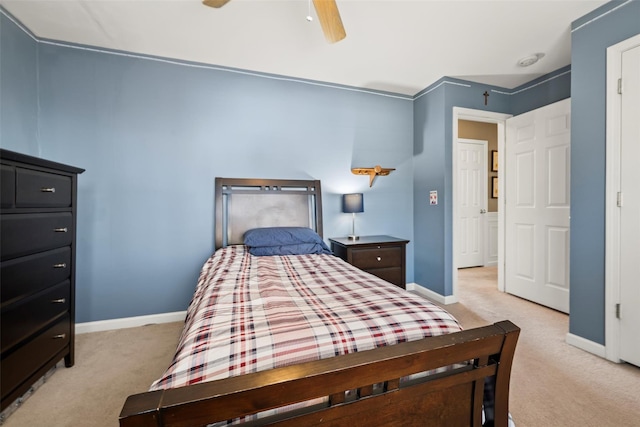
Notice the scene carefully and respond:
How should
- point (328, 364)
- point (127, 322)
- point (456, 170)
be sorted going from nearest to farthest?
point (328, 364), point (127, 322), point (456, 170)

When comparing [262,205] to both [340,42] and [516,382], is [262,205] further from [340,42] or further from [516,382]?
[516,382]

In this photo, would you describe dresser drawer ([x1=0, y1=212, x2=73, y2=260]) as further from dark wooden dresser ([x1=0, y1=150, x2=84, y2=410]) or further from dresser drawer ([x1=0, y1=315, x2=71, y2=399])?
dresser drawer ([x1=0, y1=315, x2=71, y2=399])

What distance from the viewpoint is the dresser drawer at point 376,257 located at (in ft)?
9.41

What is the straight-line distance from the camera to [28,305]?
5.07 feet

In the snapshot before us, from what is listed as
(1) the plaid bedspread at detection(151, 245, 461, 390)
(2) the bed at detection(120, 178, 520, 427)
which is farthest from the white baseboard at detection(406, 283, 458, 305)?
(2) the bed at detection(120, 178, 520, 427)

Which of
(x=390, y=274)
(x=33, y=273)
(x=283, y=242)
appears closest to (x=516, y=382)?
(x=390, y=274)

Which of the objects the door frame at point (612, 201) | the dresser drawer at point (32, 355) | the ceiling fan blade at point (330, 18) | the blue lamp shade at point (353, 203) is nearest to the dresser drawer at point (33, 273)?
the dresser drawer at point (32, 355)

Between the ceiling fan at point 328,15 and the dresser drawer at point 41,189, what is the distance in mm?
1439

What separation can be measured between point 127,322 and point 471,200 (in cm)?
514

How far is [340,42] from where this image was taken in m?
2.45

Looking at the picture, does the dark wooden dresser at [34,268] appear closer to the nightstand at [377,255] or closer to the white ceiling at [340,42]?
the white ceiling at [340,42]

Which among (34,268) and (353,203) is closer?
(34,268)

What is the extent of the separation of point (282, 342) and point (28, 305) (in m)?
1.68

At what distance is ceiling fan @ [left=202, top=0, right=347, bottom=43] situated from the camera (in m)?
1.60
